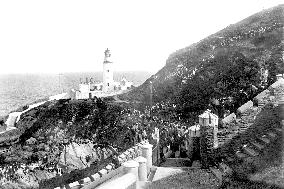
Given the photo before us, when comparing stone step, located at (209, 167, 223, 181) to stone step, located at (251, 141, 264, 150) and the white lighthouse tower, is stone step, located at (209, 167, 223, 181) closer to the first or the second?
stone step, located at (251, 141, 264, 150)

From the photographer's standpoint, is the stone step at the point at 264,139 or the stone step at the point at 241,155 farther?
the stone step at the point at 241,155

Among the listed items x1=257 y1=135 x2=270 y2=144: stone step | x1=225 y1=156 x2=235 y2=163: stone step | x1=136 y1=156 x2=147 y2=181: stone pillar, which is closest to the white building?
x1=136 y1=156 x2=147 y2=181: stone pillar

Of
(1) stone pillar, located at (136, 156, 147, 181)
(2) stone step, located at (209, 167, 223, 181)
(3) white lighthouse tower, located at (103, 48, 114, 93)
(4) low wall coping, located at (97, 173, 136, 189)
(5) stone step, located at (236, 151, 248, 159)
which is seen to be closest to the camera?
(4) low wall coping, located at (97, 173, 136, 189)

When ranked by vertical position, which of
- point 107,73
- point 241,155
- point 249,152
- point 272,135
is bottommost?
point 241,155

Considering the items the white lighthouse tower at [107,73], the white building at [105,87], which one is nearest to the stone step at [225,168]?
the white building at [105,87]

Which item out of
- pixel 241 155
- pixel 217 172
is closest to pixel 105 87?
pixel 217 172

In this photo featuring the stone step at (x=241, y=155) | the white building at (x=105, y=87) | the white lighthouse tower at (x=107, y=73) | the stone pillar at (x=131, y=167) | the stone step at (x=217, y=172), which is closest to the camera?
the stone step at (x=241, y=155)

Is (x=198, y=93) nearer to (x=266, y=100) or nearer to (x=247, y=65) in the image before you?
(x=247, y=65)

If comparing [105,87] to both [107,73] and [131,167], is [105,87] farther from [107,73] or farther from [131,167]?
[131,167]

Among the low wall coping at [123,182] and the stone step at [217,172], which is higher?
the low wall coping at [123,182]

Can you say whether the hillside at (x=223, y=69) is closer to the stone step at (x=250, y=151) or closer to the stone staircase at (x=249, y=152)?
the stone staircase at (x=249, y=152)
